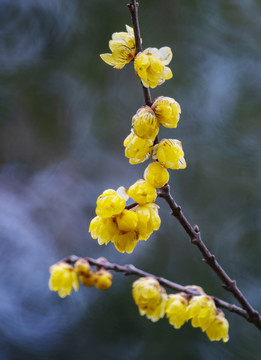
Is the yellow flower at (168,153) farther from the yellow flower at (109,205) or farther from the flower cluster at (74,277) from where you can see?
the flower cluster at (74,277)

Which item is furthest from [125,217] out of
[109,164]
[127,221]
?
[109,164]

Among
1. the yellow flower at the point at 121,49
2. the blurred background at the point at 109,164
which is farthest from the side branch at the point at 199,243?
the blurred background at the point at 109,164

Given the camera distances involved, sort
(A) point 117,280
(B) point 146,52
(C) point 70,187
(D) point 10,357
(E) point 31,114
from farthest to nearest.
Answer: (E) point 31,114 → (C) point 70,187 → (A) point 117,280 → (D) point 10,357 → (B) point 146,52

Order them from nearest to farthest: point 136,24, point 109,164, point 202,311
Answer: point 136,24 < point 202,311 < point 109,164

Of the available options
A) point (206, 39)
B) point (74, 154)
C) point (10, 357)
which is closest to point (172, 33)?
point (206, 39)

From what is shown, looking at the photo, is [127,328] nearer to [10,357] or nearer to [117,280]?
[117,280]

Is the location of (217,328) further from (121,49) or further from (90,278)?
(121,49)

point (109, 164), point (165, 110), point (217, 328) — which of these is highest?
point (109, 164)
